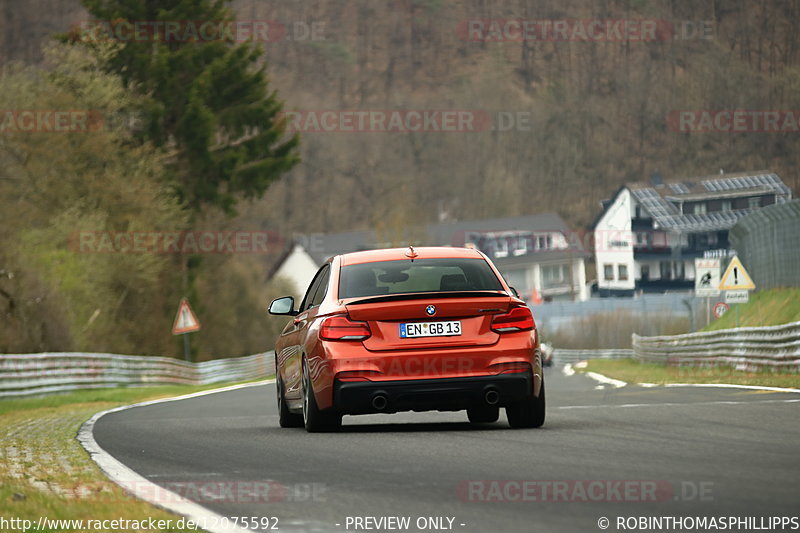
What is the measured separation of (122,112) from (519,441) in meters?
46.1

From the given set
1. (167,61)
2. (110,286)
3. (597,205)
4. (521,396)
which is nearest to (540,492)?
(521,396)

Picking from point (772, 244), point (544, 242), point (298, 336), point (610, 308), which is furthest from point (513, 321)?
point (544, 242)

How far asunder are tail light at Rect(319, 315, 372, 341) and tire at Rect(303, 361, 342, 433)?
0.62 meters

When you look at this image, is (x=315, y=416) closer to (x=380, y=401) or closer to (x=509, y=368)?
(x=380, y=401)

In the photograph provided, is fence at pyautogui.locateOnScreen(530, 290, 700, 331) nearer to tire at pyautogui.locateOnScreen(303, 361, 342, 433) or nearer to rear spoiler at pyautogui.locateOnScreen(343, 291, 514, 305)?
tire at pyautogui.locateOnScreen(303, 361, 342, 433)

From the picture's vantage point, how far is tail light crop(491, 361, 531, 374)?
1134 centimetres

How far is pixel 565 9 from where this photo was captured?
179m

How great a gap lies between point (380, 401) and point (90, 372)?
23910 millimetres

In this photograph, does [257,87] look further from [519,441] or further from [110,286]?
[519,441]

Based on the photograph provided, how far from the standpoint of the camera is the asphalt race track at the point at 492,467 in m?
6.61

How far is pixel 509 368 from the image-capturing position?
37.3ft

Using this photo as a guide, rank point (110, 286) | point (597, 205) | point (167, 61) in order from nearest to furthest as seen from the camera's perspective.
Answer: point (110, 286)
point (167, 61)
point (597, 205)

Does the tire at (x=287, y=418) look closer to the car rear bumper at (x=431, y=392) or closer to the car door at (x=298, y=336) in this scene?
the car door at (x=298, y=336)

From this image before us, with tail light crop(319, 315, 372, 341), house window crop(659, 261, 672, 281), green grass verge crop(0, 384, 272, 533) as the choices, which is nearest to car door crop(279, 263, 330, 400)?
tail light crop(319, 315, 372, 341)
